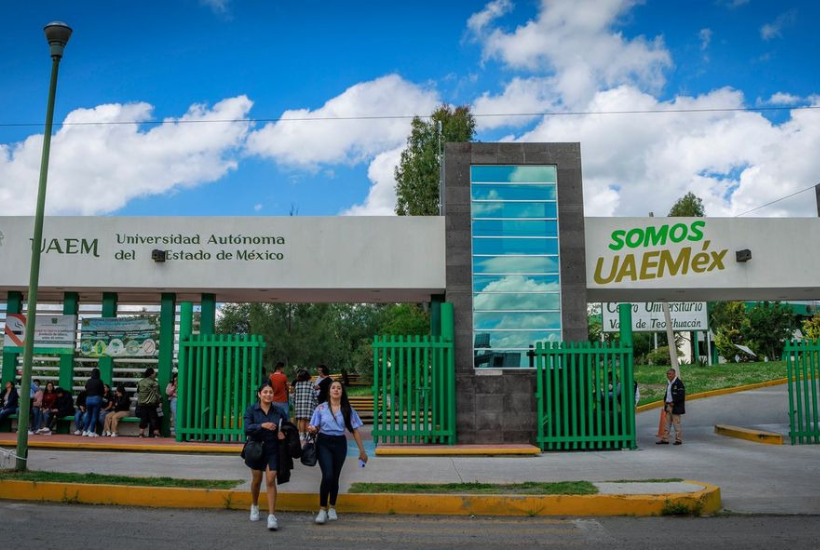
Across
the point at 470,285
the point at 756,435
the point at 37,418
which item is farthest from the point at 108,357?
the point at 756,435

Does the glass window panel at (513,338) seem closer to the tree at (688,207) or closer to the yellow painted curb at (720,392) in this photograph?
the yellow painted curb at (720,392)

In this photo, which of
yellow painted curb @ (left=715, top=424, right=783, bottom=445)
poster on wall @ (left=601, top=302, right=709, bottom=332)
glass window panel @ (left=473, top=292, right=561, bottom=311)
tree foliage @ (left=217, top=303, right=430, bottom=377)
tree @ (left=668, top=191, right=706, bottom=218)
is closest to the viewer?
yellow painted curb @ (left=715, top=424, right=783, bottom=445)

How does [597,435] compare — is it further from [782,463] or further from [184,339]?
[184,339]

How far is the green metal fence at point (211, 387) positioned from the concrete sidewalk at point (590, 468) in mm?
1406

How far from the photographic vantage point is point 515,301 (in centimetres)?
1594

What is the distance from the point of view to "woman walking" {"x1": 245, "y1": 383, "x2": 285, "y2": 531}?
762 cm

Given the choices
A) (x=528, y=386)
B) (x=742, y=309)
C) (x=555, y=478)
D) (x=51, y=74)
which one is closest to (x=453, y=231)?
(x=528, y=386)

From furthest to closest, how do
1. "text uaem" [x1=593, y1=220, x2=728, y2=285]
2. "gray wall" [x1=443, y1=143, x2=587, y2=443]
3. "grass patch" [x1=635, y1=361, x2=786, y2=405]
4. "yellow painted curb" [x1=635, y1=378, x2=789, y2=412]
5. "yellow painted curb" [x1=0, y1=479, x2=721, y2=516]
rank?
"grass patch" [x1=635, y1=361, x2=786, y2=405] < "yellow painted curb" [x1=635, y1=378, x2=789, y2=412] < "text uaem" [x1=593, y1=220, x2=728, y2=285] < "gray wall" [x1=443, y1=143, x2=587, y2=443] < "yellow painted curb" [x1=0, y1=479, x2=721, y2=516]

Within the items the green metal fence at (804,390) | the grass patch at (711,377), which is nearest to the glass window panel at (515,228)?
the green metal fence at (804,390)

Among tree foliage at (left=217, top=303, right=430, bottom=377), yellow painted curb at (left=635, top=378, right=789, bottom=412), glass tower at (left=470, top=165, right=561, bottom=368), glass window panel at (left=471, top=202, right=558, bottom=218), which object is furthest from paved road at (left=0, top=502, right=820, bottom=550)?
tree foliage at (left=217, top=303, right=430, bottom=377)

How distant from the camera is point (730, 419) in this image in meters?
22.2

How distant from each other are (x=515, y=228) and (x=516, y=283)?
123 cm

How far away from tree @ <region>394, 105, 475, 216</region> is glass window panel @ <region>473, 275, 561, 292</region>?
2156 cm

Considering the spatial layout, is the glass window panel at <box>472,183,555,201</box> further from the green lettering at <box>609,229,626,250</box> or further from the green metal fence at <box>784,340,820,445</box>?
the green metal fence at <box>784,340,820,445</box>
